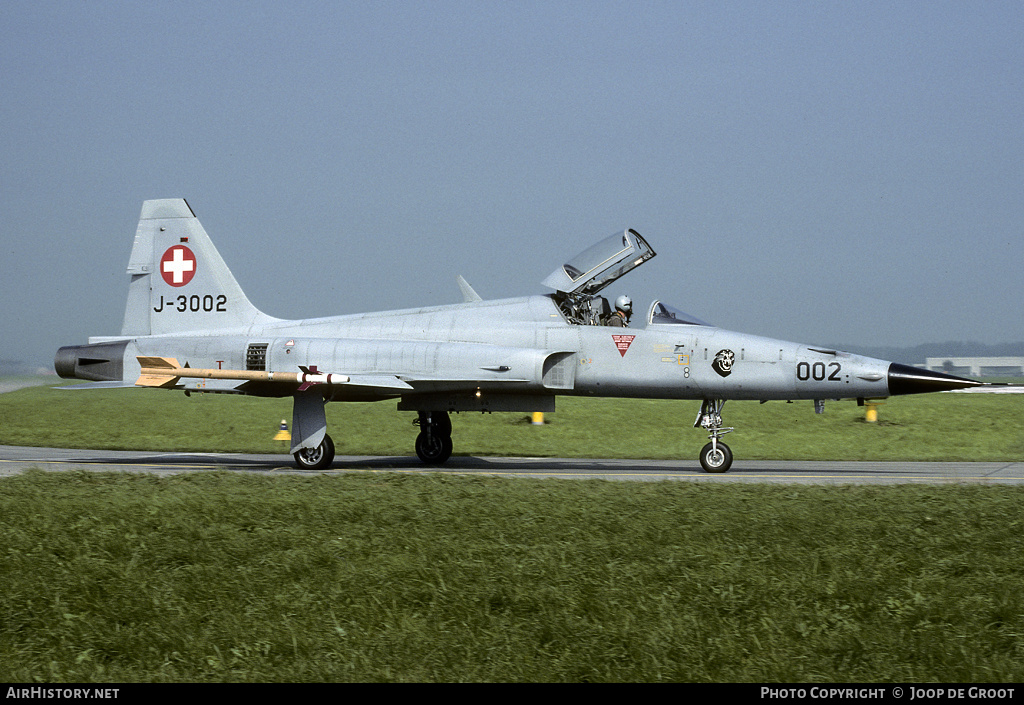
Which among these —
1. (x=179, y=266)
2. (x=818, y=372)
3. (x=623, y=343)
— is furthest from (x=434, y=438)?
(x=818, y=372)

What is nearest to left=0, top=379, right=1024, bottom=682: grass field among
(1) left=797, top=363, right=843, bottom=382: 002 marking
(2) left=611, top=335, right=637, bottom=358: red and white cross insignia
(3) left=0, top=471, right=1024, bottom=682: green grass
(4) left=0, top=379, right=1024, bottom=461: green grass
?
(3) left=0, top=471, right=1024, bottom=682: green grass

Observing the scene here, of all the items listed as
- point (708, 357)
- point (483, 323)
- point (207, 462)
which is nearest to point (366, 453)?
point (207, 462)

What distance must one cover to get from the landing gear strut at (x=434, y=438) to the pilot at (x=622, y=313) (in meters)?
3.75

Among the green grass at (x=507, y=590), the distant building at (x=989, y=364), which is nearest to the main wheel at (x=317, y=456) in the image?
the green grass at (x=507, y=590)

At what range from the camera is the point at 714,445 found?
15789 millimetres

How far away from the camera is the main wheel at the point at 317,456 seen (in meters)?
A: 16.1

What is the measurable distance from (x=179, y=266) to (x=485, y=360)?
21.6 feet

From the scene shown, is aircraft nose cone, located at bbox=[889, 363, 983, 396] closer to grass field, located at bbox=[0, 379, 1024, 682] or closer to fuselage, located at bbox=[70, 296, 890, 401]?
fuselage, located at bbox=[70, 296, 890, 401]

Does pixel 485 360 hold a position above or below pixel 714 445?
above

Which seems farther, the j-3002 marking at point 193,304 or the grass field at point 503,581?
the j-3002 marking at point 193,304

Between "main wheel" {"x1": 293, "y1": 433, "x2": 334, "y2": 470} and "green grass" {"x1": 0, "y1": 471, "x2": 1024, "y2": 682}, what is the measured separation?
19.3 ft

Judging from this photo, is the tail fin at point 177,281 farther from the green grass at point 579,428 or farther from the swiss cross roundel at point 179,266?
the green grass at point 579,428

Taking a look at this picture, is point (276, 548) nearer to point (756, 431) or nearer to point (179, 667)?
→ point (179, 667)

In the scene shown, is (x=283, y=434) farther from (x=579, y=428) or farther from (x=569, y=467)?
(x=569, y=467)
